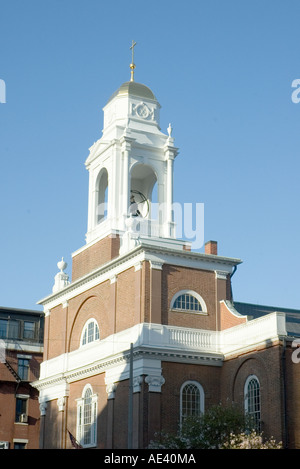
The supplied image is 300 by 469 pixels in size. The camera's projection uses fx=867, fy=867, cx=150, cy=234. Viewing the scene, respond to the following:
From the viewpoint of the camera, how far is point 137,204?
4744cm

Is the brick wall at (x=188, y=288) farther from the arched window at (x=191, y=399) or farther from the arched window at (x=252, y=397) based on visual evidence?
the arched window at (x=252, y=397)

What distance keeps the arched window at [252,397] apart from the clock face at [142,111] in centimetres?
1637

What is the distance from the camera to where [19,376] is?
58.2 meters

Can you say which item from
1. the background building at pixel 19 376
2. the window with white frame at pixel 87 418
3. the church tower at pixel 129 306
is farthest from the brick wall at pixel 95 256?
the background building at pixel 19 376

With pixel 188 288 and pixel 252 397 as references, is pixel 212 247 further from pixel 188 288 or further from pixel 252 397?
pixel 252 397

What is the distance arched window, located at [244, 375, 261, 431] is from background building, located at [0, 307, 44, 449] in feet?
70.7

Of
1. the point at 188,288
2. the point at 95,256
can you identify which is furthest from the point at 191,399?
the point at 95,256

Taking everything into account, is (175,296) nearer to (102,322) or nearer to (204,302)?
(204,302)

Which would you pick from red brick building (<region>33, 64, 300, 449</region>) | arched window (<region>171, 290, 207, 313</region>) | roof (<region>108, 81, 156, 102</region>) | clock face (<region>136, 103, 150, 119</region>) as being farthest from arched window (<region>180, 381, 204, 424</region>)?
roof (<region>108, 81, 156, 102</region>)

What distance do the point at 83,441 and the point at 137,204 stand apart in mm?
12905

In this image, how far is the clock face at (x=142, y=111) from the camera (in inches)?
1891

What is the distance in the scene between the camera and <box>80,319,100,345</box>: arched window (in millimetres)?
44969

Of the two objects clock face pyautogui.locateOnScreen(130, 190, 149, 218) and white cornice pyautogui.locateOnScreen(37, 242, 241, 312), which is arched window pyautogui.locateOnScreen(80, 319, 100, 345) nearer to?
white cornice pyautogui.locateOnScreen(37, 242, 241, 312)
